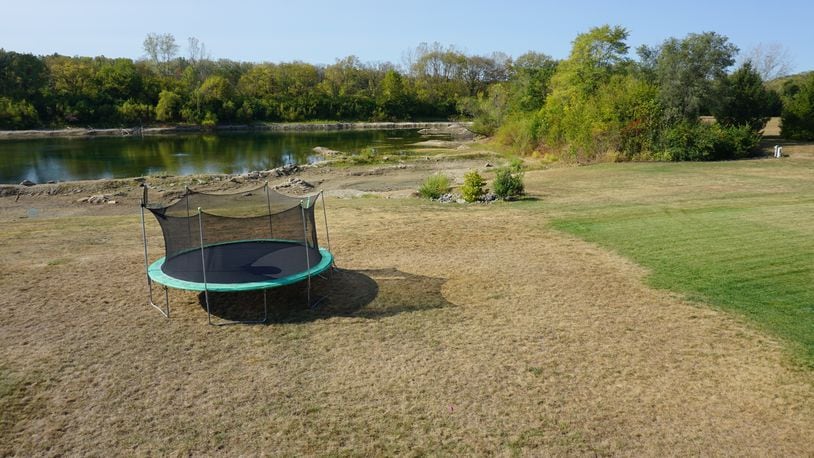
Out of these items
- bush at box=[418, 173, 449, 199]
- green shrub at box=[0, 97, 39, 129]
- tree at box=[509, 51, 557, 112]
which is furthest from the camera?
green shrub at box=[0, 97, 39, 129]

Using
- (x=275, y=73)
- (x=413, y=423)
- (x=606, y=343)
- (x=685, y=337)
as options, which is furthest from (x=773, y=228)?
(x=275, y=73)

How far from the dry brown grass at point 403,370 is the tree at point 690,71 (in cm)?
2567

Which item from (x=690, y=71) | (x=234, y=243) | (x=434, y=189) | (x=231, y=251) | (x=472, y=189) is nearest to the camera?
(x=231, y=251)

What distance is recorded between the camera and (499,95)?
6322cm

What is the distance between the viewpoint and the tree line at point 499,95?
30.9 meters

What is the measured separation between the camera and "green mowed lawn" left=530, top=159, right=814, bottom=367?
854 centimetres

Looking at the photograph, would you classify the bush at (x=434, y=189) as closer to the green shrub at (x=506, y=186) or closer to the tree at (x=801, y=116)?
the green shrub at (x=506, y=186)

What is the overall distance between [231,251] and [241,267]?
0.97 meters

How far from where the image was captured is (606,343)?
7176 millimetres

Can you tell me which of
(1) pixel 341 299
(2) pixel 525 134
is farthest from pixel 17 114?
(1) pixel 341 299

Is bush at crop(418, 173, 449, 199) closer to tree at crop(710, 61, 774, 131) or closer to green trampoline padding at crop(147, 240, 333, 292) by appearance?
green trampoline padding at crop(147, 240, 333, 292)

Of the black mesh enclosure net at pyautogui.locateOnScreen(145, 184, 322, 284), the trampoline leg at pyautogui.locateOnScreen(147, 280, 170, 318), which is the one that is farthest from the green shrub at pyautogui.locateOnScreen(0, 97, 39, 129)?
the trampoline leg at pyautogui.locateOnScreen(147, 280, 170, 318)

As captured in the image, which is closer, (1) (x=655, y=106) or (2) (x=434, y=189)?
(2) (x=434, y=189)

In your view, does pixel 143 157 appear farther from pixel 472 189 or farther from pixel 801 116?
pixel 801 116
